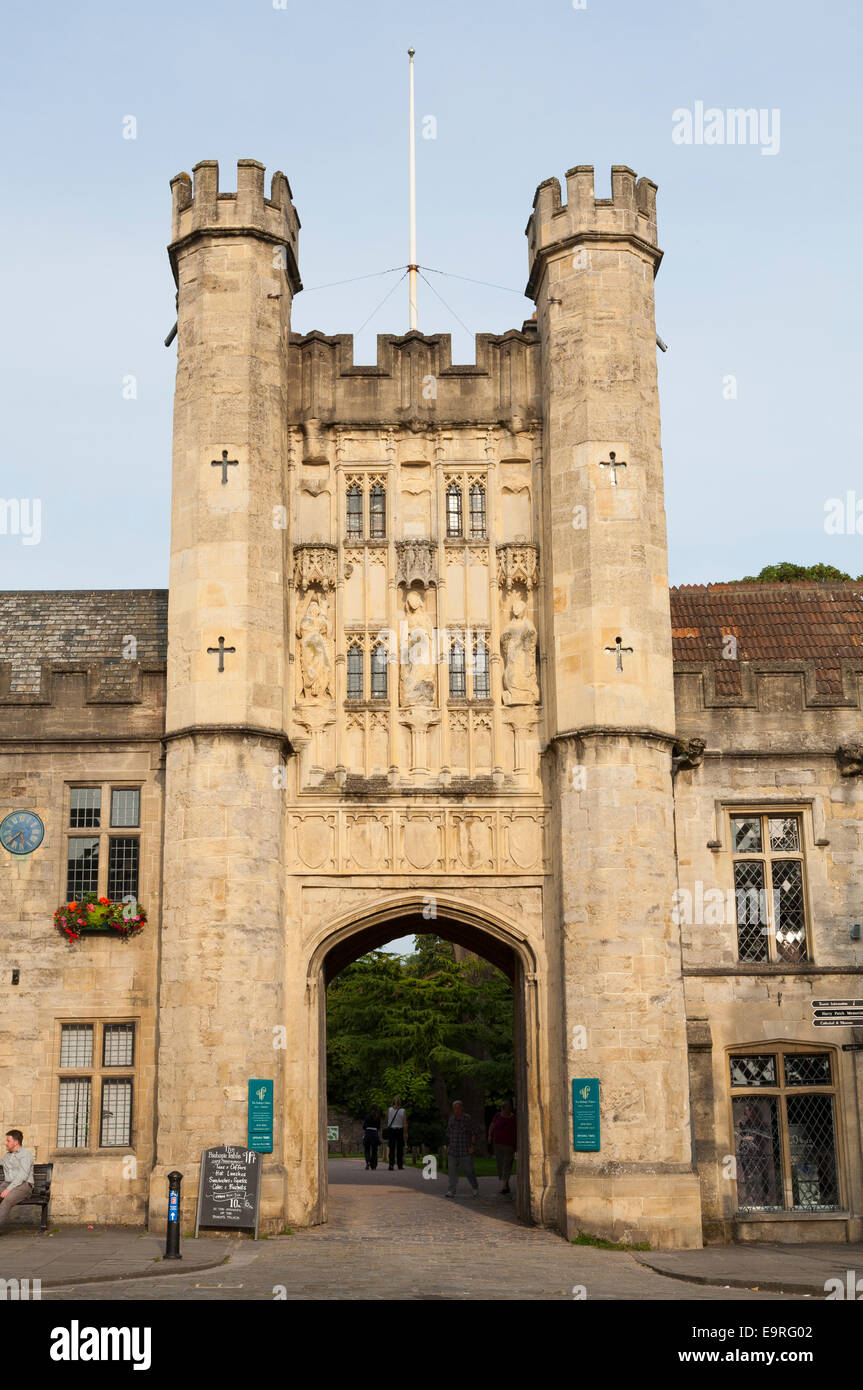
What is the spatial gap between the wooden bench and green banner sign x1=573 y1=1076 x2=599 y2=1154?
21.9 feet

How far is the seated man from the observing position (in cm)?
1692

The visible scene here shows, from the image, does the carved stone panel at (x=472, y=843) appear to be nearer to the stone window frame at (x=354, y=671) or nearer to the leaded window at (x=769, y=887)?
the stone window frame at (x=354, y=671)

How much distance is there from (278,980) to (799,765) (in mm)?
8035

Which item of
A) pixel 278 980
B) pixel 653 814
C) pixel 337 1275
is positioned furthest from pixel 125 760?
pixel 337 1275

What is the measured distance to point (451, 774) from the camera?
20844 millimetres

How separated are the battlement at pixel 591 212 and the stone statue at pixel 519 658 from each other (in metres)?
5.47

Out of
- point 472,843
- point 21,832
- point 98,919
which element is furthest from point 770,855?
point 21,832

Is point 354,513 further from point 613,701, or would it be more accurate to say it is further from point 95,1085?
point 95,1085

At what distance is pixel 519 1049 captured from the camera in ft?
69.1

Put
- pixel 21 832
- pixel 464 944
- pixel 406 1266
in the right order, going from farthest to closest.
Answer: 1. pixel 464 944
2. pixel 21 832
3. pixel 406 1266

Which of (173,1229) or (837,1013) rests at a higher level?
(837,1013)

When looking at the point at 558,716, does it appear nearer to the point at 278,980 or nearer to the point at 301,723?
the point at 301,723

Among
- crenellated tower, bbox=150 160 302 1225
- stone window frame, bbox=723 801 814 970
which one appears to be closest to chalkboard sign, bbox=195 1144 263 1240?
crenellated tower, bbox=150 160 302 1225

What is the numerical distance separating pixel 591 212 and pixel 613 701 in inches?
290
